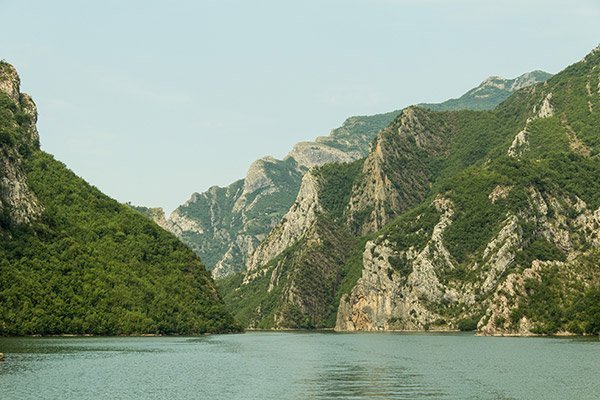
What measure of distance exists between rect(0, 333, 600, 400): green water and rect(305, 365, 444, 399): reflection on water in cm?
11

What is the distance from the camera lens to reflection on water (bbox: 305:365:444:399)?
289 feet

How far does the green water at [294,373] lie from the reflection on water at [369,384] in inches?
4.2

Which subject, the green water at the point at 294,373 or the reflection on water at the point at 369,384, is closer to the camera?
the reflection on water at the point at 369,384

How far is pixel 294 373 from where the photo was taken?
379ft

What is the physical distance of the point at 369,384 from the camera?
9938cm

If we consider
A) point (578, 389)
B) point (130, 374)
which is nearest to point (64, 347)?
point (130, 374)

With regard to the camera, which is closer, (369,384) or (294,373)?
(369,384)

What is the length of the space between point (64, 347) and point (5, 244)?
46.2 m

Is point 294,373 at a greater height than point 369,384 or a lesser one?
greater

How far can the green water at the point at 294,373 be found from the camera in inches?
3551

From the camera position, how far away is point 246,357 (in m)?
149

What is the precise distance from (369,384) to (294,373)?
Answer: 1833cm

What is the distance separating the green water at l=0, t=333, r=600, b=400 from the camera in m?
90.2

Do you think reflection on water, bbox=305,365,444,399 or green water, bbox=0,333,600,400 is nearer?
reflection on water, bbox=305,365,444,399
